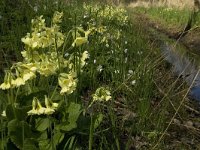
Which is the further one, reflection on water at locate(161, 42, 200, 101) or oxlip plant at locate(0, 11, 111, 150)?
reflection on water at locate(161, 42, 200, 101)

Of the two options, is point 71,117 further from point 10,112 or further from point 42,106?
point 10,112

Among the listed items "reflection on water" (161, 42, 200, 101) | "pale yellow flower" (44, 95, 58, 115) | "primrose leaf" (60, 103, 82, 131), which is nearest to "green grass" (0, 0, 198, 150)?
"primrose leaf" (60, 103, 82, 131)

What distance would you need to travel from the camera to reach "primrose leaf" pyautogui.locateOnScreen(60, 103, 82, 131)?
239cm

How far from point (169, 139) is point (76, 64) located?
3.92 ft

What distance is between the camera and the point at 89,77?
160 inches

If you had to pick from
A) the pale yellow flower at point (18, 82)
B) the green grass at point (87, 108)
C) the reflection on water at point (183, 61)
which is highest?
the pale yellow flower at point (18, 82)

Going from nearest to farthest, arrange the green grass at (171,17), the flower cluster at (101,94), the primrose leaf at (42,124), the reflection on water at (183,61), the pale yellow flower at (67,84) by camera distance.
Result: the pale yellow flower at (67,84) → the flower cluster at (101,94) → the primrose leaf at (42,124) → the reflection on water at (183,61) → the green grass at (171,17)

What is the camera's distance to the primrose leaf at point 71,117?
2.39 metres

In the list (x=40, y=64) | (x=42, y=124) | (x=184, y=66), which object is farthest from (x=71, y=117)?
(x=184, y=66)

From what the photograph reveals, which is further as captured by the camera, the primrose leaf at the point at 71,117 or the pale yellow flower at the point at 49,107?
the primrose leaf at the point at 71,117

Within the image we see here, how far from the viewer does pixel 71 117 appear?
8.01 feet

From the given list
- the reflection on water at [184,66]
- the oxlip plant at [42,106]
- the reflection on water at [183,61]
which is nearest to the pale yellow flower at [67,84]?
the oxlip plant at [42,106]

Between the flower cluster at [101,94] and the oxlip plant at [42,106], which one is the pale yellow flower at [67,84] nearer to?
the oxlip plant at [42,106]

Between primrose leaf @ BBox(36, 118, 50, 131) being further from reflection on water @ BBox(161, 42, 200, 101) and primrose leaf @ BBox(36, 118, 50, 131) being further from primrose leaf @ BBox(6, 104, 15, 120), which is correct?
reflection on water @ BBox(161, 42, 200, 101)
